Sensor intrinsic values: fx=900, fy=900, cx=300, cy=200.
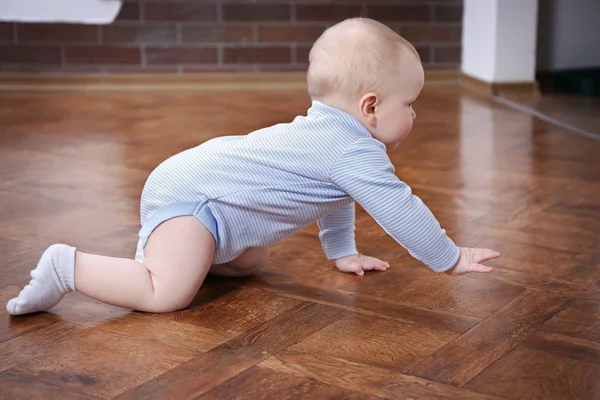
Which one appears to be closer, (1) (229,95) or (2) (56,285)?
(2) (56,285)

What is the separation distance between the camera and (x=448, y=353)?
1026mm

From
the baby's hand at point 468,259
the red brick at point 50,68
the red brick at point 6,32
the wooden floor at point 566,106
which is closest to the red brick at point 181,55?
the red brick at point 50,68

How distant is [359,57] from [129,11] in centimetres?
238

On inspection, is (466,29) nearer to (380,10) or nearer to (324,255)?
(380,10)

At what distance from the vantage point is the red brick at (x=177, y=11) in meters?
3.35

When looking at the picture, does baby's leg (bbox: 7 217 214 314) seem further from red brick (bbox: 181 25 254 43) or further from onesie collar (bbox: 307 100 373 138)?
red brick (bbox: 181 25 254 43)

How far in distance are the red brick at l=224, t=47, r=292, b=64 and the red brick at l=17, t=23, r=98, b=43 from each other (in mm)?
509

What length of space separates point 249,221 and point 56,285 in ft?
0.86

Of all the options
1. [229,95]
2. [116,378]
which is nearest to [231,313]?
[116,378]

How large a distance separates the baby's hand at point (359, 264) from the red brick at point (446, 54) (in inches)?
88.6

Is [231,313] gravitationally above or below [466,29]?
below

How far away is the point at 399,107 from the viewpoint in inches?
46.3

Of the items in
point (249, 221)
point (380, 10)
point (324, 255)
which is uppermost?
point (380, 10)

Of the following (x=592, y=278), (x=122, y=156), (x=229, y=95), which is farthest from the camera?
(x=229, y=95)
